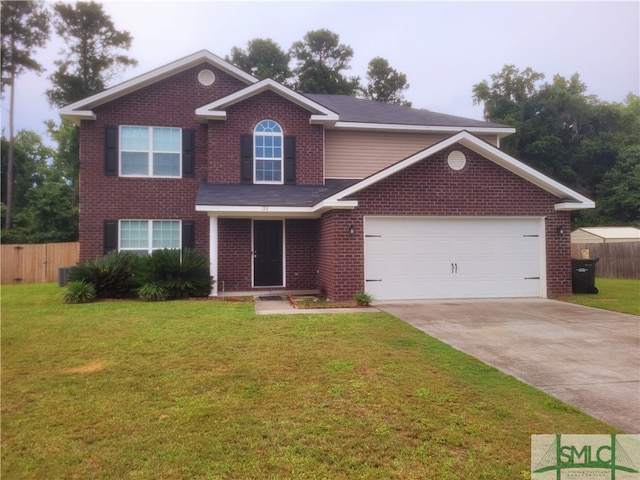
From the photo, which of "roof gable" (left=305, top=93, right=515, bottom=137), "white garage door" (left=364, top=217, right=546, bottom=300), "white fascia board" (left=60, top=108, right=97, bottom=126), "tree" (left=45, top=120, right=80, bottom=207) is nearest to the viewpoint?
"white garage door" (left=364, top=217, right=546, bottom=300)

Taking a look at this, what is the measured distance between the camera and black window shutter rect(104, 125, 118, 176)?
44.9 feet

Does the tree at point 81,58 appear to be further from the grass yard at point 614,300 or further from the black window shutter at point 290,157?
the grass yard at point 614,300

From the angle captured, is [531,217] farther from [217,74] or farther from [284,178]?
[217,74]

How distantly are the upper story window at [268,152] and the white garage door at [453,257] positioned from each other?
4246mm

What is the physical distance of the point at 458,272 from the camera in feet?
39.0

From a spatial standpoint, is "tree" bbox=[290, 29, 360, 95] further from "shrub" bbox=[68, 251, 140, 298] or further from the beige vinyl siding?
"shrub" bbox=[68, 251, 140, 298]

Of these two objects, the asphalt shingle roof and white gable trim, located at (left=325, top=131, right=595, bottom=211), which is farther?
the asphalt shingle roof

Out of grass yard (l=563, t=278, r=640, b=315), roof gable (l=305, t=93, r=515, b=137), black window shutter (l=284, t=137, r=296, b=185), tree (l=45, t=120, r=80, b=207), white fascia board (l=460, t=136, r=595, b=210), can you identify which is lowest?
grass yard (l=563, t=278, r=640, b=315)

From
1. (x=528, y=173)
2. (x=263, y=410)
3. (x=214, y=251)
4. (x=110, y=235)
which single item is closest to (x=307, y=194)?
(x=214, y=251)

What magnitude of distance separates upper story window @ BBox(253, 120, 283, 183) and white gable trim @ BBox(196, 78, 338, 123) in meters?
0.97

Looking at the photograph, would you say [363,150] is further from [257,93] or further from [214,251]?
[214,251]

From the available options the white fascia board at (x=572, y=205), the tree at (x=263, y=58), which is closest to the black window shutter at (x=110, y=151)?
the white fascia board at (x=572, y=205)

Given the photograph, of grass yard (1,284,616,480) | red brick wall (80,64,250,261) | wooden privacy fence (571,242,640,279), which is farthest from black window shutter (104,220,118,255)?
wooden privacy fence (571,242,640,279)

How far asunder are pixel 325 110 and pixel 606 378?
1104 centimetres
